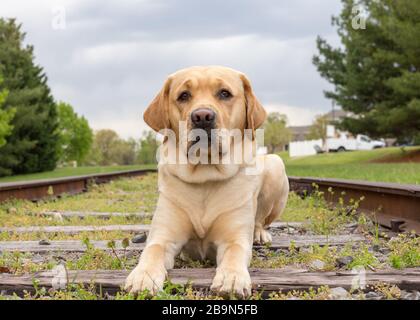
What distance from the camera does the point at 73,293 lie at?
304 cm

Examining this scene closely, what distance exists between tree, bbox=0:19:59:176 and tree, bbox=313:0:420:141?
19331 millimetres

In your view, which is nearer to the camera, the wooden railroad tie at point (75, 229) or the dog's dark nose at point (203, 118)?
the dog's dark nose at point (203, 118)

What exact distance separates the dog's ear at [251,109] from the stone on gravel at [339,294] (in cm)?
135

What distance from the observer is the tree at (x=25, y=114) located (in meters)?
38.0

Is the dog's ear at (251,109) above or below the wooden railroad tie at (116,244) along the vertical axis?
above

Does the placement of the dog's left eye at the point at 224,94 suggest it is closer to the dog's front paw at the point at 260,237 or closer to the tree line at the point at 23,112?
the dog's front paw at the point at 260,237

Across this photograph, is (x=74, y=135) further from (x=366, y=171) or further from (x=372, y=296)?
(x=372, y=296)

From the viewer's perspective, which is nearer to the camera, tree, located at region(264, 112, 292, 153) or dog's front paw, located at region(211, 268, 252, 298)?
dog's front paw, located at region(211, 268, 252, 298)

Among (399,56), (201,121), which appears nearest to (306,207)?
(201,121)

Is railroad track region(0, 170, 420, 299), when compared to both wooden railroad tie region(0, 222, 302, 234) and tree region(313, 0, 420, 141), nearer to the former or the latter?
wooden railroad tie region(0, 222, 302, 234)

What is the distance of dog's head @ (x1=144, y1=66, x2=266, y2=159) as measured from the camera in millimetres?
3588

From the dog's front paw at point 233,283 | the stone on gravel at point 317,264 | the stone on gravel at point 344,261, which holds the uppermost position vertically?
the dog's front paw at point 233,283

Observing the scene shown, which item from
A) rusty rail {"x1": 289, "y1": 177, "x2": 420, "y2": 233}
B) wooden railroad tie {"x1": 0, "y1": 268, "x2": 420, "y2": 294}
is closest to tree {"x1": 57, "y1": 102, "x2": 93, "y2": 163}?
rusty rail {"x1": 289, "y1": 177, "x2": 420, "y2": 233}

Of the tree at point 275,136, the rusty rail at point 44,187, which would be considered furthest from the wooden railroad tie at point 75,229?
the tree at point 275,136
